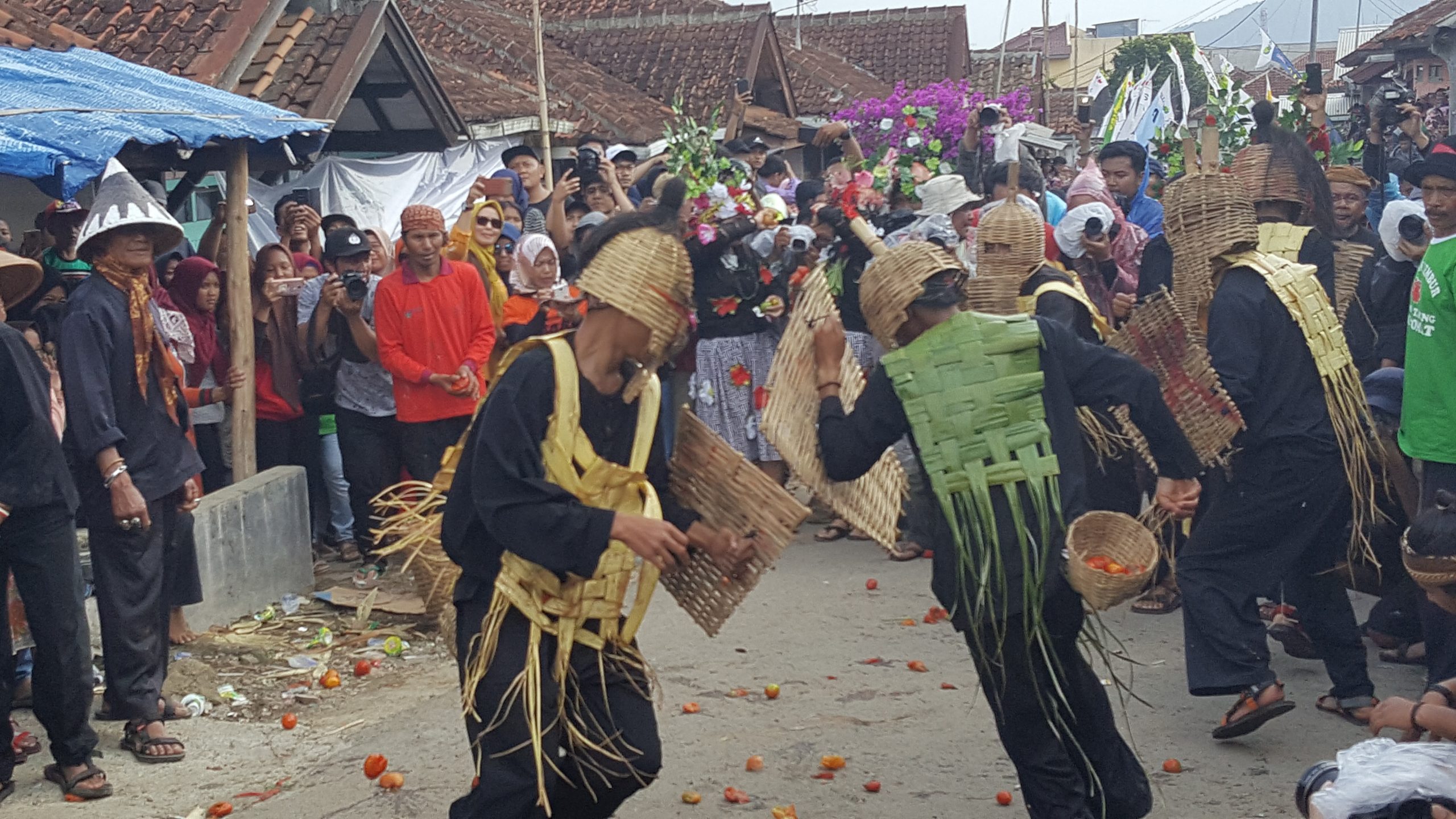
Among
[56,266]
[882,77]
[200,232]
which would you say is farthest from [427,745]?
[882,77]

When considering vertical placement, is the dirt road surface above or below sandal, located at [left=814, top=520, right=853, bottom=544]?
below

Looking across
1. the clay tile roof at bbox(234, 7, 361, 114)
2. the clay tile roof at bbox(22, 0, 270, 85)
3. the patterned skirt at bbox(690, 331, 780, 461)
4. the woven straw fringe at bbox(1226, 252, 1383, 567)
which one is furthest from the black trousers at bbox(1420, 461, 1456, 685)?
the clay tile roof at bbox(22, 0, 270, 85)

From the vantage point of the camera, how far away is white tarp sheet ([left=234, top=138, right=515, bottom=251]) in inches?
478

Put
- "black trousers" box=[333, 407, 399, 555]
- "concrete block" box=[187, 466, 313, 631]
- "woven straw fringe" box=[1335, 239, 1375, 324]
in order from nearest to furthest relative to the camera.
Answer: "woven straw fringe" box=[1335, 239, 1375, 324] → "concrete block" box=[187, 466, 313, 631] → "black trousers" box=[333, 407, 399, 555]

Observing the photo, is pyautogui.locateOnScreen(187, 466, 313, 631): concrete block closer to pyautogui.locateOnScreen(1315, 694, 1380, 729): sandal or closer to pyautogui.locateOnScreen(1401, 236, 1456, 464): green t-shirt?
pyautogui.locateOnScreen(1315, 694, 1380, 729): sandal

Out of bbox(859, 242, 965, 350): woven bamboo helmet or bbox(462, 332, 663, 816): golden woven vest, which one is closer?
bbox(462, 332, 663, 816): golden woven vest

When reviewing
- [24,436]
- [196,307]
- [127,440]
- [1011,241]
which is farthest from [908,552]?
[24,436]

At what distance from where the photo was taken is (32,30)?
9.13 metres

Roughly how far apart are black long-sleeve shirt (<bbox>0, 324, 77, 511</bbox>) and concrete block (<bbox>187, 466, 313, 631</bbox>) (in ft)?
6.86

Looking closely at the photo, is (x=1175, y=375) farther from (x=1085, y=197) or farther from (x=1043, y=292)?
(x=1085, y=197)

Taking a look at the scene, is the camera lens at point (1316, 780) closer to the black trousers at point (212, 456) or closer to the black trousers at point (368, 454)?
the black trousers at point (368, 454)

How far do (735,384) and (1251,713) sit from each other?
185 inches

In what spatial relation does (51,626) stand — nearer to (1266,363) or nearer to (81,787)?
(81,787)

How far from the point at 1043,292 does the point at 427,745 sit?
315cm
